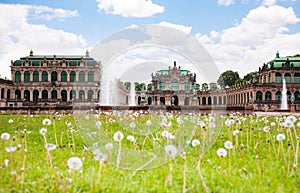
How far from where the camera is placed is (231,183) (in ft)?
17.7

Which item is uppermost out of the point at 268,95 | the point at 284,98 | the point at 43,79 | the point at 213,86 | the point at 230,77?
the point at 230,77

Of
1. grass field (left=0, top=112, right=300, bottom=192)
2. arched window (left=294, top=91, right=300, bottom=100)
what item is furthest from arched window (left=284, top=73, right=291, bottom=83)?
grass field (left=0, top=112, right=300, bottom=192)

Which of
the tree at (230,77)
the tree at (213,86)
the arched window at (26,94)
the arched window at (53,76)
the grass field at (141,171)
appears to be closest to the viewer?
the grass field at (141,171)

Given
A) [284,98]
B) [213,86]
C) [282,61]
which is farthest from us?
[282,61]

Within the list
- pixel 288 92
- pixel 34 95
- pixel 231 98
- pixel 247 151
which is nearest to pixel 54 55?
pixel 34 95

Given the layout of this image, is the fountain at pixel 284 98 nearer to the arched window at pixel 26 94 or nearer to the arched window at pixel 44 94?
the arched window at pixel 44 94

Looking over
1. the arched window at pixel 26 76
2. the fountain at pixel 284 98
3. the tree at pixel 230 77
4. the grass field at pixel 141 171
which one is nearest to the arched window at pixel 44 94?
the arched window at pixel 26 76

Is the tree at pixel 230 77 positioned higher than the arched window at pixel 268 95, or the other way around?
the tree at pixel 230 77

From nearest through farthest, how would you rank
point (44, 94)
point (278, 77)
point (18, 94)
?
point (278, 77) < point (18, 94) < point (44, 94)

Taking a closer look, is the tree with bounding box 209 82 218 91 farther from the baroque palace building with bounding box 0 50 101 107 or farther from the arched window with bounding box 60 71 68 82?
the arched window with bounding box 60 71 68 82

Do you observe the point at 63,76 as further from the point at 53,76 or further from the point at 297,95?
the point at 297,95

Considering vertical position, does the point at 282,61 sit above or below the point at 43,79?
above

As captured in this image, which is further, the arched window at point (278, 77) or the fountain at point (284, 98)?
the arched window at point (278, 77)

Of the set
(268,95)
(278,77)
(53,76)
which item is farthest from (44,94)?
(278,77)
